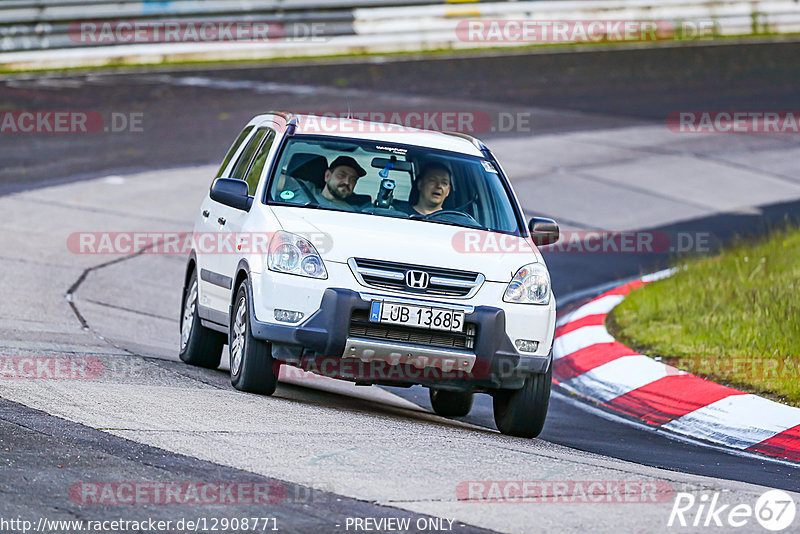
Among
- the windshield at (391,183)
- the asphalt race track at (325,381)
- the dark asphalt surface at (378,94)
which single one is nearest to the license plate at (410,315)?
the asphalt race track at (325,381)

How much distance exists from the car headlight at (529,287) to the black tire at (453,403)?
1.53m

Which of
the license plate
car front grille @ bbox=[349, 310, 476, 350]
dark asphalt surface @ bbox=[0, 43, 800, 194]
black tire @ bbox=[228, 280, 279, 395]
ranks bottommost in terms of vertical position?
black tire @ bbox=[228, 280, 279, 395]

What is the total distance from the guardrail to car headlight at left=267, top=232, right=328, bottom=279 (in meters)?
16.3

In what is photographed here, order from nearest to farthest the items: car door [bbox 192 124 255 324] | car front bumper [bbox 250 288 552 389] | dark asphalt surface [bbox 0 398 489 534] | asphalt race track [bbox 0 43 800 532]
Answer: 1. dark asphalt surface [bbox 0 398 489 534]
2. asphalt race track [bbox 0 43 800 532]
3. car front bumper [bbox 250 288 552 389]
4. car door [bbox 192 124 255 324]

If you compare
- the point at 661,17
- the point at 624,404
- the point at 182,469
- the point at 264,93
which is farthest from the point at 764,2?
the point at 182,469

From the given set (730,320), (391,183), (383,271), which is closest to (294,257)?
(383,271)

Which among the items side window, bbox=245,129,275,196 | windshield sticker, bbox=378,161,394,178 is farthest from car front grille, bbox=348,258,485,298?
side window, bbox=245,129,275,196

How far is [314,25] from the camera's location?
85.9 ft

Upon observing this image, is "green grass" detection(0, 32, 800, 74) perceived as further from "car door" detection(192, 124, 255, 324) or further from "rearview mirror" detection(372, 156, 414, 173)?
"rearview mirror" detection(372, 156, 414, 173)

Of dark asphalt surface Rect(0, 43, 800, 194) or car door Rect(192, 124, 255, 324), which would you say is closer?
car door Rect(192, 124, 255, 324)

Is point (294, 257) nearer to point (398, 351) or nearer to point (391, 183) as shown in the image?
point (398, 351)

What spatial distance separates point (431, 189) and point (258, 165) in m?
1.17

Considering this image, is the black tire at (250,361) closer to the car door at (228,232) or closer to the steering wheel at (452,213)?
the car door at (228,232)

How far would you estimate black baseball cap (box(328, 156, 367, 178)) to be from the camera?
885 centimetres
